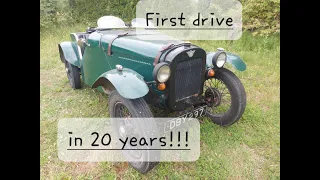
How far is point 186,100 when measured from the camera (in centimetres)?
277

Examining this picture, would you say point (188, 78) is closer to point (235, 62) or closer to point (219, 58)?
point (219, 58)

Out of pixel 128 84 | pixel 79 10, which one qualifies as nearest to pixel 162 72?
pixel 128 84

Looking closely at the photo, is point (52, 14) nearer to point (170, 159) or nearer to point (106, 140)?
point (106, 140)

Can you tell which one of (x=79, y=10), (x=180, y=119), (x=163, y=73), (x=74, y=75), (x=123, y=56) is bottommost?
(x=180, y=119)

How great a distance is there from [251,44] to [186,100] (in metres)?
4.62

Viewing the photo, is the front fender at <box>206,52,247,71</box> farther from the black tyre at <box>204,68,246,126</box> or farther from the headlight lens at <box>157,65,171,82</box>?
the headlight lens at <box>157,65,171,82</box>

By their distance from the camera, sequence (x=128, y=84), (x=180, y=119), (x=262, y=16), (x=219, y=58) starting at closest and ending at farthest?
1. (x=128, y=84)
2. (x=180, y=119)
3. (x=219, y=58)
4. (x=262, y=16)

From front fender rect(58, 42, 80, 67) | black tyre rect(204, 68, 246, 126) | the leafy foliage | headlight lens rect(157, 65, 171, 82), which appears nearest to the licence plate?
black tyre rect(204, 68, 246, 126)

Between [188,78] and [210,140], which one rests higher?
[188,78]

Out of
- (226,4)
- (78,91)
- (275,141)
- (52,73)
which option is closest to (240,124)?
(275,141)

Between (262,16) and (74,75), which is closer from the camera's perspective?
(74,75)

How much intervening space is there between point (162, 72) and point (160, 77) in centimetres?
5

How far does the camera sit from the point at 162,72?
2391mm

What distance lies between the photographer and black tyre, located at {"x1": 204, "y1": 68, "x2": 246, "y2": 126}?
2924 mm
